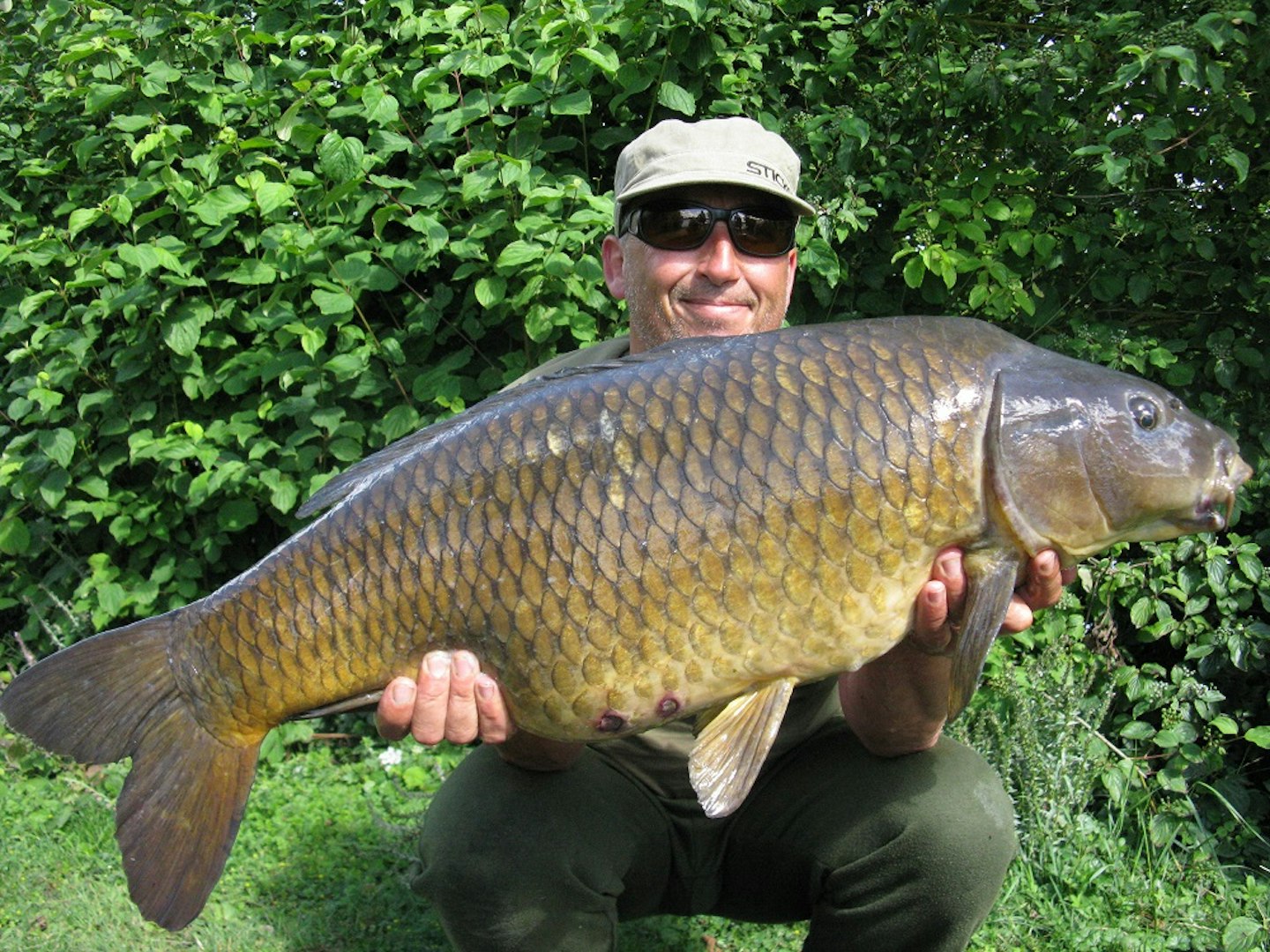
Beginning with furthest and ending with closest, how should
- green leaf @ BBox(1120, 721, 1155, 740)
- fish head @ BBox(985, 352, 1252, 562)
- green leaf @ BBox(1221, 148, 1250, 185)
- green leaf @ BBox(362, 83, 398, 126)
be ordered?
green leaf @ BBox(362, 83, 398, 126)
green leaf @ BBox(1120, 721, 1155, 740)
green leaf @ BBox(1221, 148, 1250, 185)
fish head @ BBox(985, 352, 1252, 562)

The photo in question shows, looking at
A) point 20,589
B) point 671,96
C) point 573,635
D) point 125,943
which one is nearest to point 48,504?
point 20,589

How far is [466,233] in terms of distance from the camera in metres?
2.98

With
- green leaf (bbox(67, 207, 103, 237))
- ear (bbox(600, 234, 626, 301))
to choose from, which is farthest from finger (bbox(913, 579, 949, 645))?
green leaf (bbox(67, 207, 103, 237))

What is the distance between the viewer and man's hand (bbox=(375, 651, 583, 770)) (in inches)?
59.7

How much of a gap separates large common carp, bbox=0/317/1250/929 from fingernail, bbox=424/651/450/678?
1 cm

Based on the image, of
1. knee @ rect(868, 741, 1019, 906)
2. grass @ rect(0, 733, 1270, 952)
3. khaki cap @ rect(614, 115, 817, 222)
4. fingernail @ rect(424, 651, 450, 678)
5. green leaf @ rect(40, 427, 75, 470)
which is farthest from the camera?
green leaf @ rect(40, 427, 75, 470)

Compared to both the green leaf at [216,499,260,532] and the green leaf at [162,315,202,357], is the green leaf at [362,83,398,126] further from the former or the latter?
the green leaf at [216,499,260,532]

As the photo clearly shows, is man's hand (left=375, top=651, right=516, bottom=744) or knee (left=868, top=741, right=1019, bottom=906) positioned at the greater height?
man's hand (left=375, top=651, right=516, bottom=744)

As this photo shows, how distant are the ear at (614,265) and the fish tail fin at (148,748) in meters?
1.21

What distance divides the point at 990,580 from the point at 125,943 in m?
2.03

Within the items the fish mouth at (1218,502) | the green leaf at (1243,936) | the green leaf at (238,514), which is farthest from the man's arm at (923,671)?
the green leaf at (238,514)

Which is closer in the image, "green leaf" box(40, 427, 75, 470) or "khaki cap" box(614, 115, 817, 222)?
"khaki cap" box(614, 115, 817, 222)

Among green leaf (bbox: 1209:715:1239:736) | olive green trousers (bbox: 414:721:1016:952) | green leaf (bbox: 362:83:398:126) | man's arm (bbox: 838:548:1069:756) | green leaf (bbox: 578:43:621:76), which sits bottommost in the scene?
green leaf (bbox: 1209:715:1239:736)

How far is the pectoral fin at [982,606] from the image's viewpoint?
1392 millimetres
